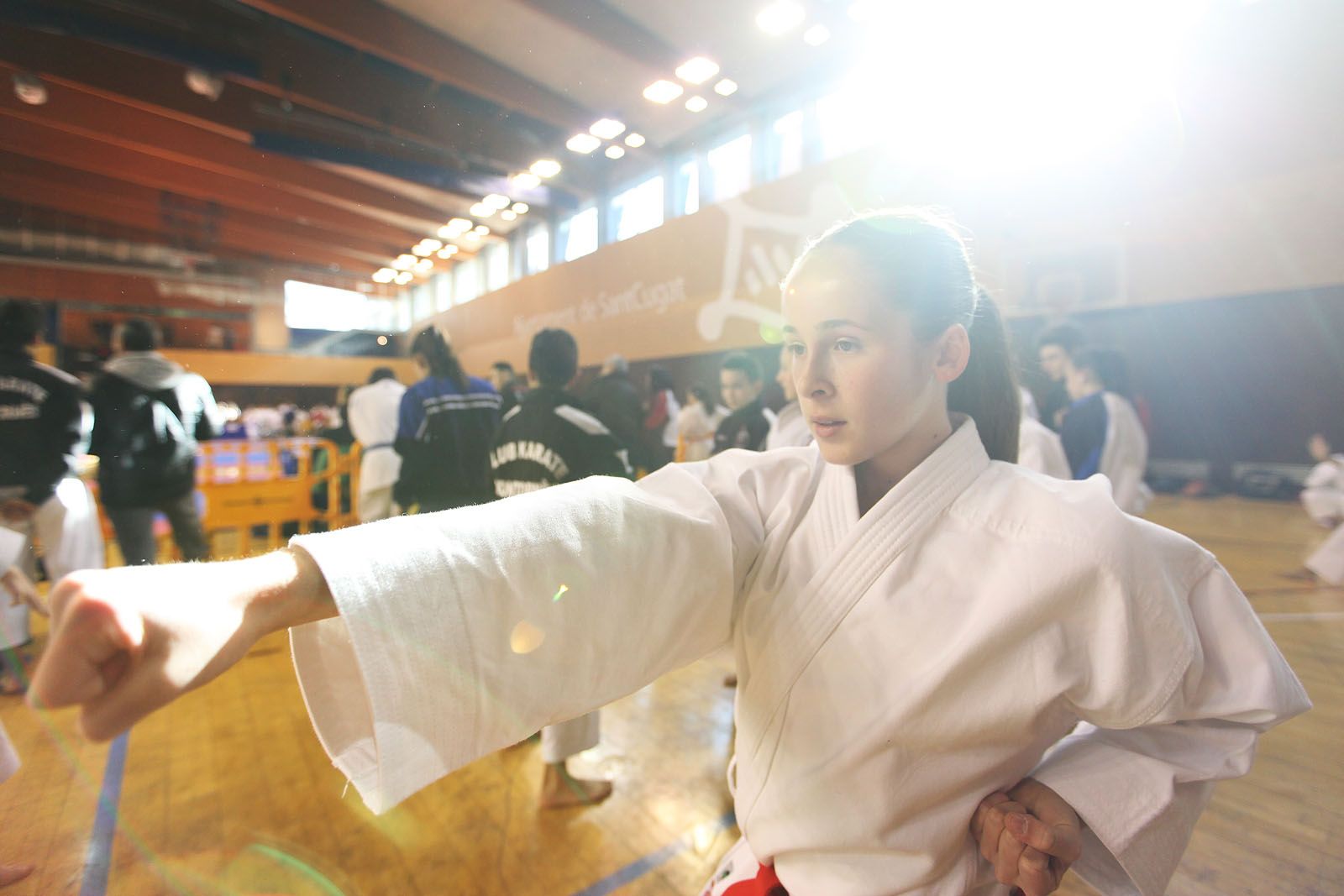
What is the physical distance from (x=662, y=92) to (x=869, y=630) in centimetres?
73

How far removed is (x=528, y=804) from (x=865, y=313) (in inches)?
56.2

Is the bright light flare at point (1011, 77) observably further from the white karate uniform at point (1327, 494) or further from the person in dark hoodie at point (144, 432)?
the white karate uniform at point (1327, 494)

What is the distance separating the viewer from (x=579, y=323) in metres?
0.98

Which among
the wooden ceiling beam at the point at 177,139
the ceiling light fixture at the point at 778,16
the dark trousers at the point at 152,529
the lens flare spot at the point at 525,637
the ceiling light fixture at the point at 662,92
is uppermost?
the ceiling light fixture at the point at 778,16

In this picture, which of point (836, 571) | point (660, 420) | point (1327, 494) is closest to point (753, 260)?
point (660, 420)

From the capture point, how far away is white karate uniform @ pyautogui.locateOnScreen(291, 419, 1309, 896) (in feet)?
1.49

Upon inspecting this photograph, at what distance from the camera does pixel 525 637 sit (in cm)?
46

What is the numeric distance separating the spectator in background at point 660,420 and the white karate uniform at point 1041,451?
0.97m

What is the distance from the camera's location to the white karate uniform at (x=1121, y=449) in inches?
79.5

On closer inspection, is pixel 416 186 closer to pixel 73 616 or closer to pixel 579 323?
pixel 579 323

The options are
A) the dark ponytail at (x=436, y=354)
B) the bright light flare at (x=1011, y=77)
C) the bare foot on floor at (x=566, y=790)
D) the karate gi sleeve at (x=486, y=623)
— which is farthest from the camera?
the bare foot on floor at (x=566, y=790)

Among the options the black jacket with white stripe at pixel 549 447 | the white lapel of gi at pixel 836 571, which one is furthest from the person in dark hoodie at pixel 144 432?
the white lapel of gi at pixel 836 571

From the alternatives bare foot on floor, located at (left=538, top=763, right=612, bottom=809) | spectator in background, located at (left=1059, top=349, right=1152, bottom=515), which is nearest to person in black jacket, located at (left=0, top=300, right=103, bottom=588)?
bare foot on floor, located at (left=538, top=763, right=612, bottom=809)

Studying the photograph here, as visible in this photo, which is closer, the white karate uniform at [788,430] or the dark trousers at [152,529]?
the dark trousers at [152,529]
